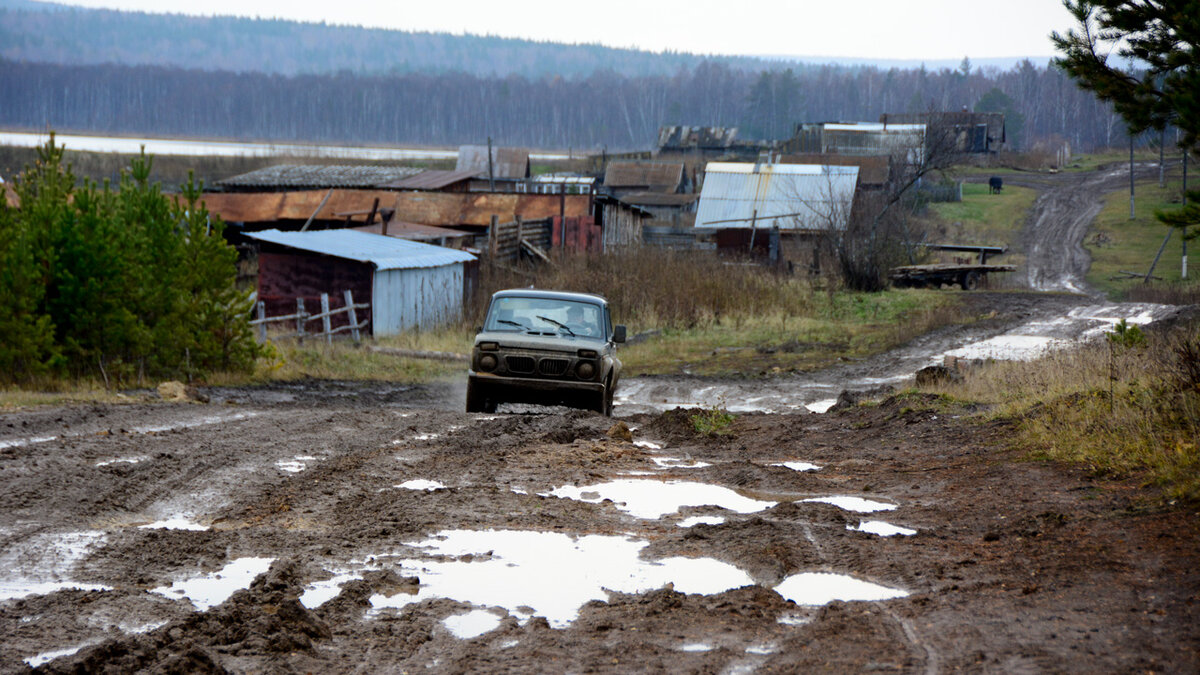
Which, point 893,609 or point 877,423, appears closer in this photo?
point 893,609

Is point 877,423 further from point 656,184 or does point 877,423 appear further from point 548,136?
point 548,136

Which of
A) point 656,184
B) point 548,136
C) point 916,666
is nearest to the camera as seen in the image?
point 916,666

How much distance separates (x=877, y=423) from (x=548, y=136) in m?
182

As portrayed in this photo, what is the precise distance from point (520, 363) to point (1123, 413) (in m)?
6.91

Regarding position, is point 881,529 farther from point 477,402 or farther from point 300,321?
point 300,321

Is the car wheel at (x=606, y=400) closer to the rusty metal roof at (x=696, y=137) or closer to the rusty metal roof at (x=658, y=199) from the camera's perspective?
the rusty metal roof at (x=658, y=199)

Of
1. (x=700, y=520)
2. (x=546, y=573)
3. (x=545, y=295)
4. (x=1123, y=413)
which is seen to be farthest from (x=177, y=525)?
(x=1123, y=413)

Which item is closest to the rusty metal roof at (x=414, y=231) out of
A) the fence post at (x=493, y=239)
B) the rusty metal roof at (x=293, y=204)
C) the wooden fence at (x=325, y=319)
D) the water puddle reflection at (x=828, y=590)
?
the fence post at (x=493, y=239)

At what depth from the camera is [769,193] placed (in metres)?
47.6

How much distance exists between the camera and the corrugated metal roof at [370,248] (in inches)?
997

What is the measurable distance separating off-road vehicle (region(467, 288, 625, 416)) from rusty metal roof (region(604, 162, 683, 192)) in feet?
215

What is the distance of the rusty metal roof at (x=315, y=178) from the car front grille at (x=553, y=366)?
43786mm

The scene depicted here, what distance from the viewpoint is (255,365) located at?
60.2 ft

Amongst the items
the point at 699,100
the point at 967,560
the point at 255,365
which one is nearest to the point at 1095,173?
the point at 255,365
